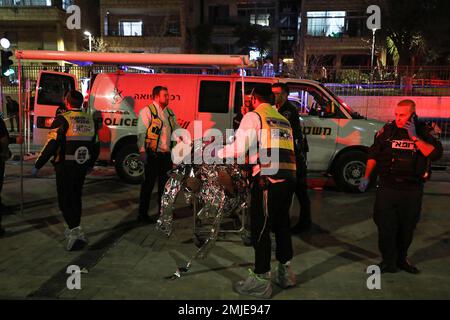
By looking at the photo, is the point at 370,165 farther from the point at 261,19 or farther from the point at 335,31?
the point at 261,19

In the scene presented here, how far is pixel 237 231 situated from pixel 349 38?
30.6 m

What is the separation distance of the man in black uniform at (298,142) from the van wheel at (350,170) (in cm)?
255

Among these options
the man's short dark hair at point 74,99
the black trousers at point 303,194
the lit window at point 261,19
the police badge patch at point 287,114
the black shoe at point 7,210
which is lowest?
the black shoe at point 7,210

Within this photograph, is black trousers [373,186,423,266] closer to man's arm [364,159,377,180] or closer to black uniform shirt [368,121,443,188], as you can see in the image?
black uniform shirt [368,121,443,188]

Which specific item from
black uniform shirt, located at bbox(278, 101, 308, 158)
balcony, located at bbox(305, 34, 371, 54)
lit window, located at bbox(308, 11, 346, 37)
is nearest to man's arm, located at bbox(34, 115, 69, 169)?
black uniform shirt, located at bbox(278, 101, 308, 158)

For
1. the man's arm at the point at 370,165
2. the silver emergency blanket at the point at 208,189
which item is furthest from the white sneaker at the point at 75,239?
the man's arm at the point at 370,165

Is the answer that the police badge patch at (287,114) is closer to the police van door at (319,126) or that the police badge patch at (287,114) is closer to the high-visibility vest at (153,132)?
the high-visibility vest at (153,132)

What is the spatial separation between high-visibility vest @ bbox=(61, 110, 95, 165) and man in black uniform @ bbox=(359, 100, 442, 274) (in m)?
3.31

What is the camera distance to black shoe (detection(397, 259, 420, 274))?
4.90 m

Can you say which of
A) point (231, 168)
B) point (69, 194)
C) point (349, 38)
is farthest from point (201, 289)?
point (349, 38)

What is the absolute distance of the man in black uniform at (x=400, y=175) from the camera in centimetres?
470

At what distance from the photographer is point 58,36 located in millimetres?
30750

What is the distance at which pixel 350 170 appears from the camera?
28.5 ft
